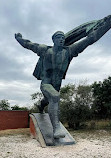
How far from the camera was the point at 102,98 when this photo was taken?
56.6 feet

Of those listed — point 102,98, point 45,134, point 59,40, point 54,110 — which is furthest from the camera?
point 102,98

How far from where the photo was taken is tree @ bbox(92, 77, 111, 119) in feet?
55.4

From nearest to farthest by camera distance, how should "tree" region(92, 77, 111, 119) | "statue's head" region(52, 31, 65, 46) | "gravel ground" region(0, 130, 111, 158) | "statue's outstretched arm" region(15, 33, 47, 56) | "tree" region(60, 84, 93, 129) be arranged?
"gravel ground" region(0, 130, 111, 158)
"statue's head" region(52, 31, 65, 46)
"statue's outstretched arm" region(15, 33, 47, 56)
"tree" region(60, 84, 93, 129)
"tree" region(92, 77, 111, 119)

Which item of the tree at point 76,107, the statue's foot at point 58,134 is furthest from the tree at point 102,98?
the statue's foot at point 58,134

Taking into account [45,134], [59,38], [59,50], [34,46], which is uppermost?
[59,38]

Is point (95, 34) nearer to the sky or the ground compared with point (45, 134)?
nearer to the sky

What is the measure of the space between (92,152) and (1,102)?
21502 millimetres

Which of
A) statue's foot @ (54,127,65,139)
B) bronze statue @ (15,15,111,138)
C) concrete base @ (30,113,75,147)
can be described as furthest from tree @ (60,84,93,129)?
statue's foot @ (54,127,65,139)

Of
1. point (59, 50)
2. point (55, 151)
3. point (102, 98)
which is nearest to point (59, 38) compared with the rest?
point (59, 50)

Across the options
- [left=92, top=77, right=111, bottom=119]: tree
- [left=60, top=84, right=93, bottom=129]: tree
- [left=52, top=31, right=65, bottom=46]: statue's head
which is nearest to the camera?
[left=52, top=31, right=65, bottom=46]: statue's head

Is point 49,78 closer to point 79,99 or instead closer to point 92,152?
point 92,152

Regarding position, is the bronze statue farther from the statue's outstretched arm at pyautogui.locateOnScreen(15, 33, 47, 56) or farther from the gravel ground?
the gravel ground

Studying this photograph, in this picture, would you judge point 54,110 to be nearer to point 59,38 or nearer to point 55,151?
point 55,151

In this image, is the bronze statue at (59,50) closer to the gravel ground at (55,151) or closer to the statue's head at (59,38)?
the statue's head at (59,38)
